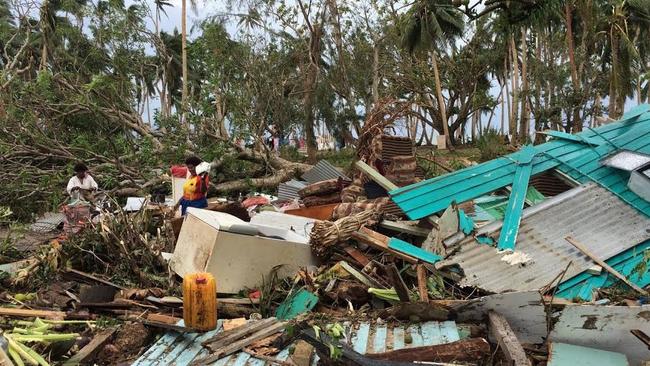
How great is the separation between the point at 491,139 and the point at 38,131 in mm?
10705

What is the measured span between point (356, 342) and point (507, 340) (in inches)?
40.7

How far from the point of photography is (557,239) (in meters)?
5.26

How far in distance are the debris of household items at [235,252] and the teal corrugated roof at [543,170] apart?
133cm

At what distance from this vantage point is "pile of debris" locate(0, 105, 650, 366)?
12.0 ft

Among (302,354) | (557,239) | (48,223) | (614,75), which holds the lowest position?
(302,354)

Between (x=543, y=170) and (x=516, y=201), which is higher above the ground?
(x=543, y=170)

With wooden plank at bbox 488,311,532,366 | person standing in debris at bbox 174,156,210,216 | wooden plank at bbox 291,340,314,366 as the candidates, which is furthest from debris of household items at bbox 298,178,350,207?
wooden plank at bbox 291,340,314,366

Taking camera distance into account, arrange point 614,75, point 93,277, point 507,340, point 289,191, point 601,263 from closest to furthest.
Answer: point 507,340, point 601,263, point 93,277, point 289,191, point 614,75

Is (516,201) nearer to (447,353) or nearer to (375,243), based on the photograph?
(375,243)

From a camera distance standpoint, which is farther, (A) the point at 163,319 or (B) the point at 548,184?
(B) the point at 548,184

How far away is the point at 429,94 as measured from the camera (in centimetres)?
2755

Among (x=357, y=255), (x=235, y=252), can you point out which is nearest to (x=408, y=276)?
(x=357, y=255)

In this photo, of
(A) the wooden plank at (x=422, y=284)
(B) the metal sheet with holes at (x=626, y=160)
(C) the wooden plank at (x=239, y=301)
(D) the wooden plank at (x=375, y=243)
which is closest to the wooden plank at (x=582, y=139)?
(B) the metal sheet with holes at (x=626, y=160)

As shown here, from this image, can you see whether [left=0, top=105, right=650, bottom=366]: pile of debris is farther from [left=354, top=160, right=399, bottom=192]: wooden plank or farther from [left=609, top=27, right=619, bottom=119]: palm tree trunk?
[left=609, top=27, right=619, bottom=119]: palm tree trunk
